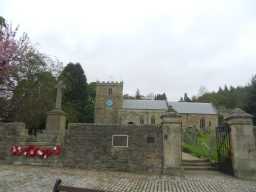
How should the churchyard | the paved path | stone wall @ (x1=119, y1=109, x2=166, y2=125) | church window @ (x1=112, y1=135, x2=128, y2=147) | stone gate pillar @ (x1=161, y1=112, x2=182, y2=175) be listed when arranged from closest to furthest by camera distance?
the paved path
the churchyard
stone gate pillar @ (x1=161, y1=112, x2=182, y2=175)
church window @ (x1=112, y1=135, x2=128, y2=147)
stone wall @ (x1=119, y1=109, x2=166, y2=125)

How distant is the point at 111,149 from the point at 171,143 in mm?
2567

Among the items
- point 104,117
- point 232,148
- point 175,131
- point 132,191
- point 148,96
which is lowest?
point 132,191

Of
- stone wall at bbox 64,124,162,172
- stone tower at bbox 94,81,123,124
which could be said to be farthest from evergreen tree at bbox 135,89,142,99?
stone wall at bbox 64,124,162,172

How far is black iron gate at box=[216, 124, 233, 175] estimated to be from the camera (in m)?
9.46

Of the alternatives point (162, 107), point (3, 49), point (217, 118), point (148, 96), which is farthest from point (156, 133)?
point (148, 96)

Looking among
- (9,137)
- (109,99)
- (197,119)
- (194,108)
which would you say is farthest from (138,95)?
(9,137)

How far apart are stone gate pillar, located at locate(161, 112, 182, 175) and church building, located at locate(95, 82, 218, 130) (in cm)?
3277

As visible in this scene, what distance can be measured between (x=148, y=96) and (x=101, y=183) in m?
67.8

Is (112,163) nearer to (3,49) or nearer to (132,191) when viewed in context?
(132,191)

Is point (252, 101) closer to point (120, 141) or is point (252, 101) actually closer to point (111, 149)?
point (120, 141)

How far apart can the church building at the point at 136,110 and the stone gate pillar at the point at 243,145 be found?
32.7 m

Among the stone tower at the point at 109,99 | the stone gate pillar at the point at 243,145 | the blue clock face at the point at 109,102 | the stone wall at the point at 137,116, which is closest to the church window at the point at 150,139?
the stone gate pillar at the point at 243,145

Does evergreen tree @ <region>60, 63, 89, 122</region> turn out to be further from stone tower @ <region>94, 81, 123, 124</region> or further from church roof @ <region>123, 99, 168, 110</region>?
church roof @ <region>123, 99, 168, 110</region>

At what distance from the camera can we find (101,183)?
260 inches
